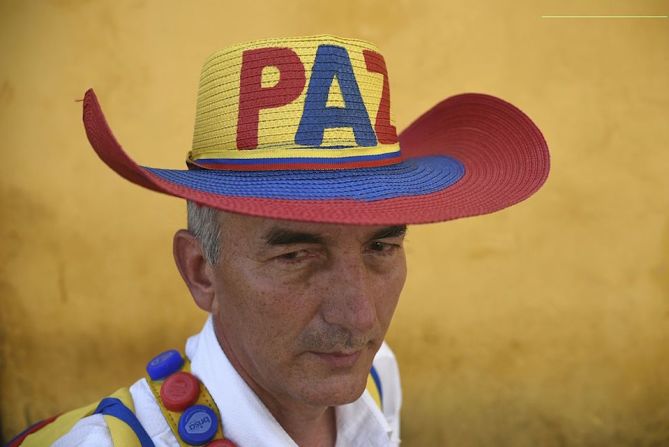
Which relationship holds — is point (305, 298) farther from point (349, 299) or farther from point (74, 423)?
point (74, 423)

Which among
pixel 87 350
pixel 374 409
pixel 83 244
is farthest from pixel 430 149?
pixel 87 350

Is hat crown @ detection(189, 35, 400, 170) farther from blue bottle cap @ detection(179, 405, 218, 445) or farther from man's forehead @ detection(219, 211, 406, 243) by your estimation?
blue bottle cap @ detection(179, 405, 218, 445)

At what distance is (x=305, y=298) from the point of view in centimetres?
118

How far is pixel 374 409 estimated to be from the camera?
159 centimetres

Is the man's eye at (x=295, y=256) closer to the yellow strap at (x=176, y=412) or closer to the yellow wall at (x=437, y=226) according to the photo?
the yellow strap at (x=176, y=412)

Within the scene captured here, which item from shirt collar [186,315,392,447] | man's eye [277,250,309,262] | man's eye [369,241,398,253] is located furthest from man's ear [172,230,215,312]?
man's eye [369,241,398,253]

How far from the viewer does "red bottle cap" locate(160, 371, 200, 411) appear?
1.27 metres

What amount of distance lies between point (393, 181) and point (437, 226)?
1.62 metres

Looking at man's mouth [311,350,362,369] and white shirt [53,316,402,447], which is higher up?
man's mouth [311,350,362,369]

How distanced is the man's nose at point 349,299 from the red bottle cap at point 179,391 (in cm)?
37

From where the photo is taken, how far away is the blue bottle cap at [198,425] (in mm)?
1229

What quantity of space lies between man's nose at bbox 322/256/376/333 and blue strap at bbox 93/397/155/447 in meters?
0.44

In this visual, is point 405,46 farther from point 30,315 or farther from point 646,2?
point 30,315

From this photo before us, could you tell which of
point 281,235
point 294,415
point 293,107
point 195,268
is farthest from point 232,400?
point 293,107
